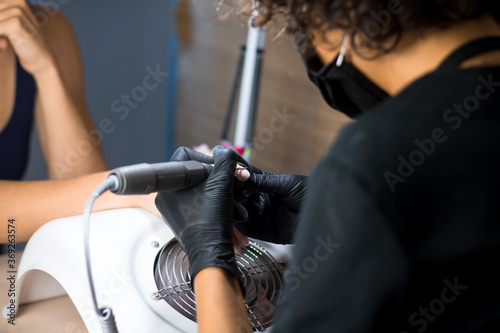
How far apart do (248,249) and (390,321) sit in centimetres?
47

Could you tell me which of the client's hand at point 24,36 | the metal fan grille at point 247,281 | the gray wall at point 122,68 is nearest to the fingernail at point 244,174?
the metal fan grille at point 247,281

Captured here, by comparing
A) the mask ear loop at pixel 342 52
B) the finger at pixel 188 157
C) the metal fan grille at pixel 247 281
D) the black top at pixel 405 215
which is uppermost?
the finger at pixel 188 157

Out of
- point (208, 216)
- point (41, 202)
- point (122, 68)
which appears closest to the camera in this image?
point (208, 216)

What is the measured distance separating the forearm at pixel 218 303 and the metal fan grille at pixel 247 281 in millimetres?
95

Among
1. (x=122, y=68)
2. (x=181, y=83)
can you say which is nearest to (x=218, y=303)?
(x=122, y=68)

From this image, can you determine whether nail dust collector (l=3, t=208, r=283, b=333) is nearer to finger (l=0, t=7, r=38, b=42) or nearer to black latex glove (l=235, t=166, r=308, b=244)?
black latex glove (l=235, t=166, r=308, b=244)

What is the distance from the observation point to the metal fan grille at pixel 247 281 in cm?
84

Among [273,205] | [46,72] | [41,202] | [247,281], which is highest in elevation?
[46,72]

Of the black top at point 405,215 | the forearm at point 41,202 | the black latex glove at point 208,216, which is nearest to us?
the black top at point 405,215

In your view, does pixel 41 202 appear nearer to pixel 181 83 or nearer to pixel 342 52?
pixel 342 52

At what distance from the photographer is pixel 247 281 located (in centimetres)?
89

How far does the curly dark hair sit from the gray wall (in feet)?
5.67

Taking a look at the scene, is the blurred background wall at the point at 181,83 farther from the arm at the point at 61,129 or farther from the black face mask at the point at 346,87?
the black face mask at the point at 346,87

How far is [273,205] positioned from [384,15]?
0.48 m
